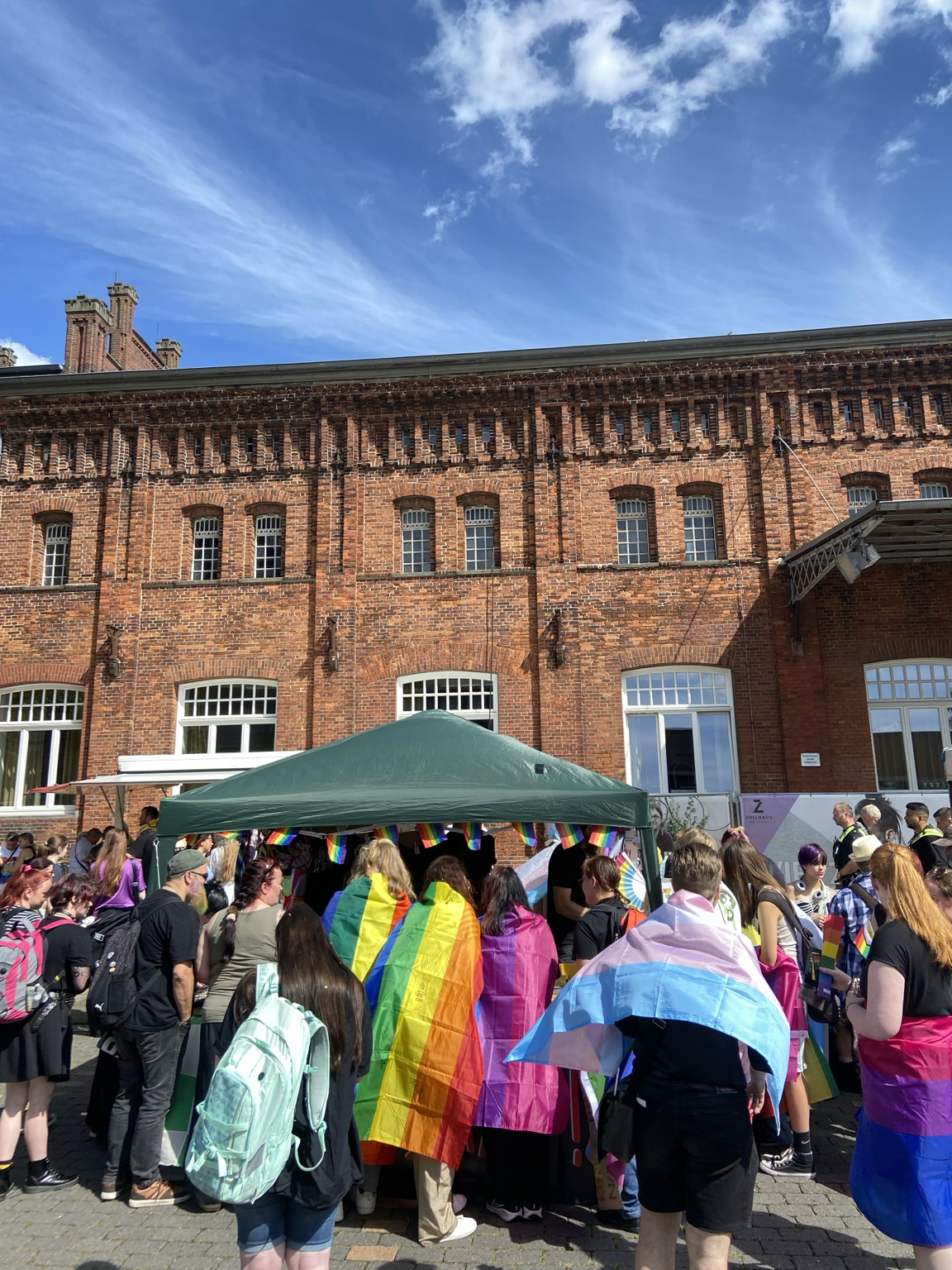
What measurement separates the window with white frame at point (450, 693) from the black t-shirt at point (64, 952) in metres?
10.4

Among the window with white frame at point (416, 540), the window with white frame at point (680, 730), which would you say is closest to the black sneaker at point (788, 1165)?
the window with white frame at point (680, 730)

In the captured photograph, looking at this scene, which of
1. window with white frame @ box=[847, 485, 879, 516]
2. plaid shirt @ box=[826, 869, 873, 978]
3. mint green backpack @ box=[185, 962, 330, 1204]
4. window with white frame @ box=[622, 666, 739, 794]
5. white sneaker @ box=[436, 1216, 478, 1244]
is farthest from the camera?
window with white frame @ box=[847, 485, 879, 516]

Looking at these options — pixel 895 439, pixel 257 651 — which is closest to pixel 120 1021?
pixel 257 651

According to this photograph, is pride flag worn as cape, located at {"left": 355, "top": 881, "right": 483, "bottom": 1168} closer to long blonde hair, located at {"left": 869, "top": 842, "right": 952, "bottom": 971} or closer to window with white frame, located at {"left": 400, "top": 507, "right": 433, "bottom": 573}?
long blonde hair, located at {"left": 869, "top": 842, "right": 952, "bottom": 971}

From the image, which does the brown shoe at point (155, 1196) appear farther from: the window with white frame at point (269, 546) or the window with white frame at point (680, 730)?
the window with white frame at point (269, 546)

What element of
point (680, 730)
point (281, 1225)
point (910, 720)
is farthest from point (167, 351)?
point (281, 1225)

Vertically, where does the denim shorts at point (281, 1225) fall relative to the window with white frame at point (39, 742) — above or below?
below

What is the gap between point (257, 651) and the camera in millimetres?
16641

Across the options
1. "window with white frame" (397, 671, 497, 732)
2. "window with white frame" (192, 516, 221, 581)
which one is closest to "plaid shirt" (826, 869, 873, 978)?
"window with white frame" (397, 671, 497, 732)

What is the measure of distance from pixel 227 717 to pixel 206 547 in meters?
3.43

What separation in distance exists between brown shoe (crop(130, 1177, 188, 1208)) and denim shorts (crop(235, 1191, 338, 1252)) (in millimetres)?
2405

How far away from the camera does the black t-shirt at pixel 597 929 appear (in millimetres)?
5355

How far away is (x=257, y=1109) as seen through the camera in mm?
3107

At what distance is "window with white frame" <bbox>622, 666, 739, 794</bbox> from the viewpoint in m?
15.6
